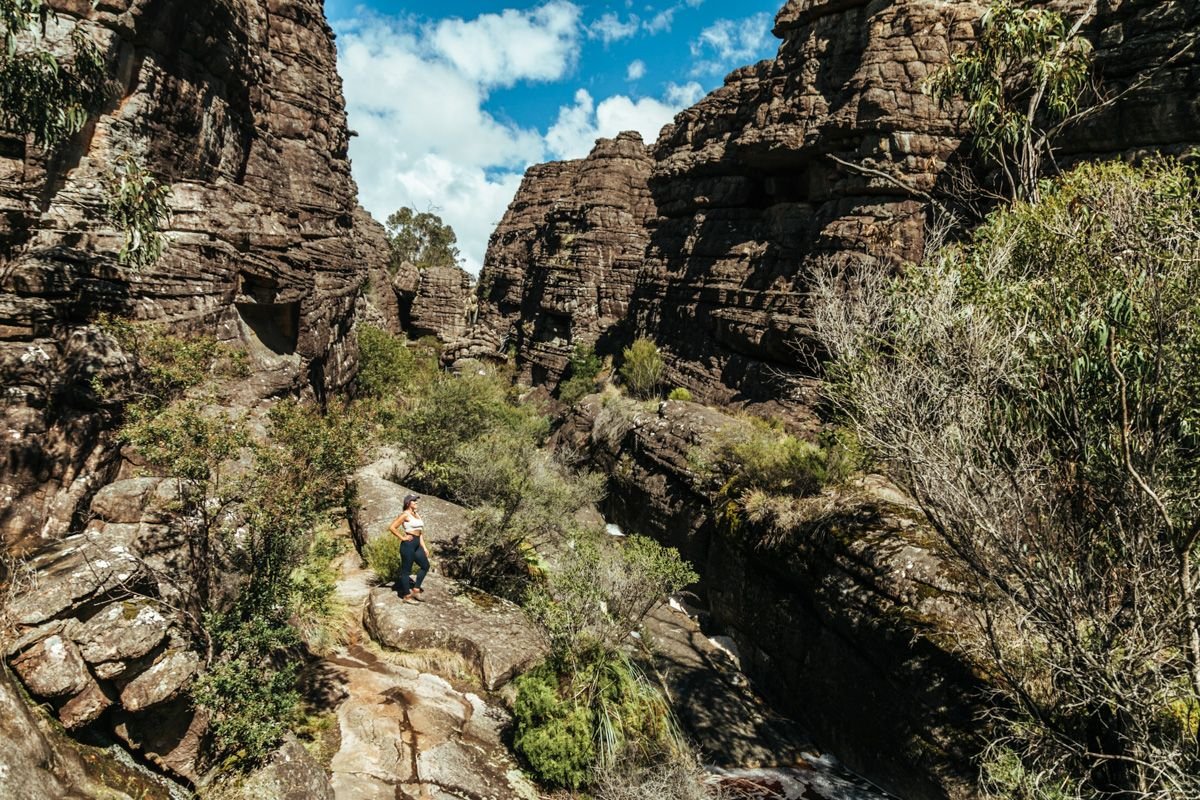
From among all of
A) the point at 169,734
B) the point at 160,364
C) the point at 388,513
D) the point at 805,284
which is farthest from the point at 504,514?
the point at 805,284

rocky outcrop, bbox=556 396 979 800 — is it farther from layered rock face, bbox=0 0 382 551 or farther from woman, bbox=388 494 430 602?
layered rock face, bbox=0 0 382 551

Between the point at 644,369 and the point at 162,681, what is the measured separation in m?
26.7

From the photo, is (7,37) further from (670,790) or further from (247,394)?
(670,790)

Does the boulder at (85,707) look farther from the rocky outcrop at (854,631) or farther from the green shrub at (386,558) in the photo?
the rocky outcrop at (854,631)

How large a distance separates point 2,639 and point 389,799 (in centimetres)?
405

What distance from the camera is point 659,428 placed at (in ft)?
79.5

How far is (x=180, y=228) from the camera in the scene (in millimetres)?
14664

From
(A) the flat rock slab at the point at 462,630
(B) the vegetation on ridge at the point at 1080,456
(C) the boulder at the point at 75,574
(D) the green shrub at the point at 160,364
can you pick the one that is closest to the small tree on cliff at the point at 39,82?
(D) the green shrub at the point at 160,364

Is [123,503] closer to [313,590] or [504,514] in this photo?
[313,590]

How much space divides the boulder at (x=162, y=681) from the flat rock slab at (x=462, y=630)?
4.25 metres

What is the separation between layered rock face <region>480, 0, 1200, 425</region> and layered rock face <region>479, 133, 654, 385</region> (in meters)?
6.77

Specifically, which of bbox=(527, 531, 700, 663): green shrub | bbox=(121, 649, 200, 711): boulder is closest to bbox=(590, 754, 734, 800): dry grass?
bbox=(527, 531, 700, 663): green shrub

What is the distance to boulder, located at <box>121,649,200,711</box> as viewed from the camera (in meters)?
5.75

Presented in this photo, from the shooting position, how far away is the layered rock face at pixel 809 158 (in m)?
16.4
